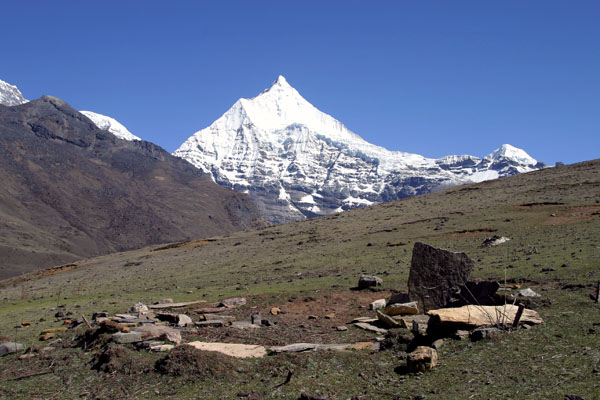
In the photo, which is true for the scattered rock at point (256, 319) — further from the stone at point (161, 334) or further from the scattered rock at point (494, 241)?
the scattered rock at point (494, 241)

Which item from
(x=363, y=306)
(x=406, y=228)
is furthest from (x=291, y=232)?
(x=363, y=306)

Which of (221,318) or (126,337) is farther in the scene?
(221,318)

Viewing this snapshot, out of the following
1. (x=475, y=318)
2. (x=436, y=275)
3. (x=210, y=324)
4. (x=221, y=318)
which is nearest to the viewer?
(x=475, y=318)

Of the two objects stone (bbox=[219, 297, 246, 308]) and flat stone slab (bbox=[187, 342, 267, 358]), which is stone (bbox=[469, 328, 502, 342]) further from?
stone (bbox=[219, 297, 246, 308])

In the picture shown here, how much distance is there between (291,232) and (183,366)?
5084 cm

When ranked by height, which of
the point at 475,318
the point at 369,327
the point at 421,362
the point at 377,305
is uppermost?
the point at 475,318

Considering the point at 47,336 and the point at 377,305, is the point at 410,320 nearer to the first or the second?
the point at 377,305

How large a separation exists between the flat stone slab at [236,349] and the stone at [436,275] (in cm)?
627

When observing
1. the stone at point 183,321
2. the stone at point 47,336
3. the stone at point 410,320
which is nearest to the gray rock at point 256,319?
the stone at point 183,321

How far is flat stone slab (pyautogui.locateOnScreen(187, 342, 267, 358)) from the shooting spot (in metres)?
14.1

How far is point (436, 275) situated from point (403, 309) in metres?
1.67

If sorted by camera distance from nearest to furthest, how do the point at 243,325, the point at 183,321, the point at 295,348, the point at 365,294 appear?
the point at 295,348 < the point at 243,325 < the point at 183,321 < the point at 365,294

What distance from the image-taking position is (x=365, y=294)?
23.4 metres

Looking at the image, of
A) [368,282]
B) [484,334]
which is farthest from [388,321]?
[368,282]
